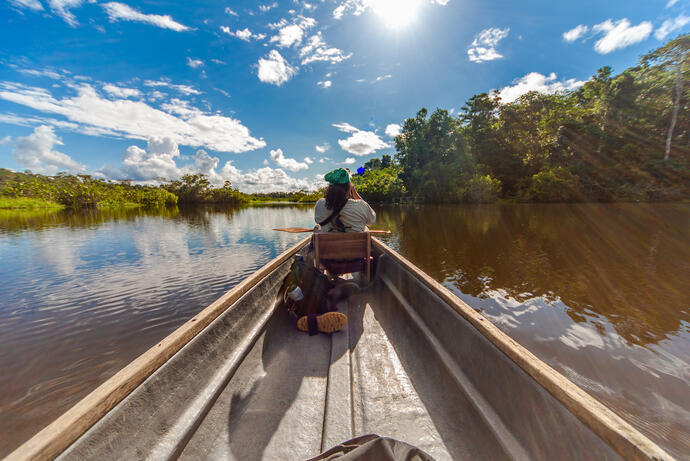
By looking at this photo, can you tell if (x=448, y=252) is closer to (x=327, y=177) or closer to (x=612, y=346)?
(x=612, y=346)

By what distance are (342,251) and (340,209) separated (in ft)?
2.10

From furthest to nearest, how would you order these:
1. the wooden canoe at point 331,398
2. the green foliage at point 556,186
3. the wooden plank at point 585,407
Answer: the green foliage at point 556,186
the wooden canoe at point 331,398
the wooden plank at point 585,407

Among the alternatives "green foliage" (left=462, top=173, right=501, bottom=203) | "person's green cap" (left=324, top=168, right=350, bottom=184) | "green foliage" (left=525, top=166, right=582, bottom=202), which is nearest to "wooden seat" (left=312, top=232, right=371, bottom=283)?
"person's green cap" (left=324, top=168, right=350, bottom=184)

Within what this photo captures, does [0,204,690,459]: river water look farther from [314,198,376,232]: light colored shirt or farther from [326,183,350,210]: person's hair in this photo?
[326,183,350,210]: person's hair

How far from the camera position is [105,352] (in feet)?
12.2

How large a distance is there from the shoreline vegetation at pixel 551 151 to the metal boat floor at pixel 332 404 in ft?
127

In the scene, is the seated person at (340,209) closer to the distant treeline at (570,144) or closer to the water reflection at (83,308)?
the water reflection at (83,308)

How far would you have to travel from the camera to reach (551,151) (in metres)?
34.0

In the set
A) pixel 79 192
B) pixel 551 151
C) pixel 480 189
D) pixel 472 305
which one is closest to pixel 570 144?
pixel 551 151

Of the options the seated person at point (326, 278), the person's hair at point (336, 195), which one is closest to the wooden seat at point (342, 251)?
the seated person at point (326, 278)

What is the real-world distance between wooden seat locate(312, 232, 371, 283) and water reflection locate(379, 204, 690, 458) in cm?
263

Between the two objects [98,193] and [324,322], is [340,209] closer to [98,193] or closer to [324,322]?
[324,322]

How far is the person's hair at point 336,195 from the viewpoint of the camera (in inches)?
136

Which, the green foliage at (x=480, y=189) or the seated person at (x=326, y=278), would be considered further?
the green foliage at (x=480, y=189)
